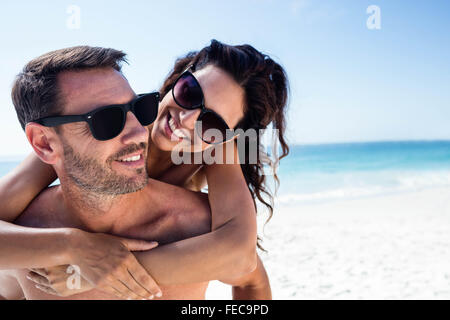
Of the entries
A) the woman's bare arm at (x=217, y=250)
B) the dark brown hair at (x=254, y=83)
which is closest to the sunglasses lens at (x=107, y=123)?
the woman's bare arm at (x=217, y=250)

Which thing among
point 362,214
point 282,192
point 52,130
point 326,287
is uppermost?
point 52,130

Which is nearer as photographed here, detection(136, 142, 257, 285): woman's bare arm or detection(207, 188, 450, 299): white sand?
detection(136, 142, 257, 285): woman's bare arm

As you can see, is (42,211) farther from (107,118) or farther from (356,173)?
(356,173)

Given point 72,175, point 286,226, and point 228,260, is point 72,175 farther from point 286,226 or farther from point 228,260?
point 286,226

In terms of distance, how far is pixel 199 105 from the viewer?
236 centimetres

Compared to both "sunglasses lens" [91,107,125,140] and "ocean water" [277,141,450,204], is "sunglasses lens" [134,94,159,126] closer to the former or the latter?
"sunglasses lens" [91,107,125,140]

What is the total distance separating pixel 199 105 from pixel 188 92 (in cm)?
12

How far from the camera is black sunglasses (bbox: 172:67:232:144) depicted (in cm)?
237

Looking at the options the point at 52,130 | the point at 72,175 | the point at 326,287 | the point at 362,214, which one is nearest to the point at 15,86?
the point at 52,130

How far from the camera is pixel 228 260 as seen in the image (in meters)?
1.87

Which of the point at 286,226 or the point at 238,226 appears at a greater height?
the point at 238,226

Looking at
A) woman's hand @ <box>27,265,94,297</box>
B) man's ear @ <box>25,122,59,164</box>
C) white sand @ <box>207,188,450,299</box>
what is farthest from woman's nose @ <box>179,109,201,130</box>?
white sand @ <box>207,188,450,299</box>

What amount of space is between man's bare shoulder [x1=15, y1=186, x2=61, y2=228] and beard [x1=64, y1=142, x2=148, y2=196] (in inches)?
12.8
